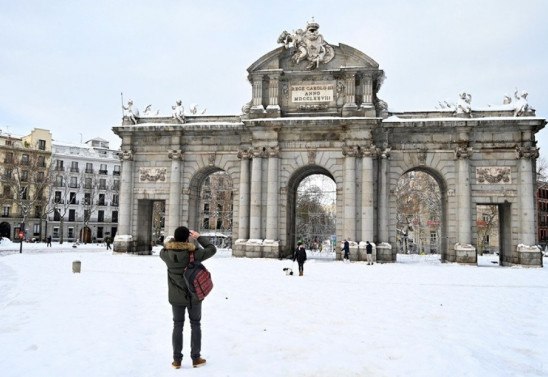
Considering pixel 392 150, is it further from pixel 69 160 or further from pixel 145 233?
pixel 69 160

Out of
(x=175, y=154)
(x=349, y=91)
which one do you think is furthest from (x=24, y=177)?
(x=349, y=91)

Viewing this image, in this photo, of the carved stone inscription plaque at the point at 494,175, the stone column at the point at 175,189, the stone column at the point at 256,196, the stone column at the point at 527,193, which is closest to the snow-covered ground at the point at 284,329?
the stone column at the point at 527,193

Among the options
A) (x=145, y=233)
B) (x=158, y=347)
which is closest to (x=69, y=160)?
(x=145, y=233)

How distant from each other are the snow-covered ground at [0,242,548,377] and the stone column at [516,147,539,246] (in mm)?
12854

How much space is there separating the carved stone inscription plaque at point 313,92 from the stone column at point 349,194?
365cm

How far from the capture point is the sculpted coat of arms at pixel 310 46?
29.6 m

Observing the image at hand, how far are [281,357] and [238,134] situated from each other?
2473cm

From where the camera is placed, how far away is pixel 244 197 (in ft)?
99.5

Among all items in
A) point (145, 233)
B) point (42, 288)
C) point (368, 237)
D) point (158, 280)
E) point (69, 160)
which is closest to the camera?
point (42, 288)

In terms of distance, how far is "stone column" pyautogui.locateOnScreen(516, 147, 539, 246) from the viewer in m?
27.5

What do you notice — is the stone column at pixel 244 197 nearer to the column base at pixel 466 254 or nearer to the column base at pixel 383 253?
the column base at pixel 383 253

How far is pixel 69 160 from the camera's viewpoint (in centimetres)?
7200

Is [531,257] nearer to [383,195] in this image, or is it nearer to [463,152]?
[463,152]

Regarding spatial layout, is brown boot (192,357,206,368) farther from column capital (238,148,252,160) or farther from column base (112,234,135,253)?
column base (112,234,135,253)
